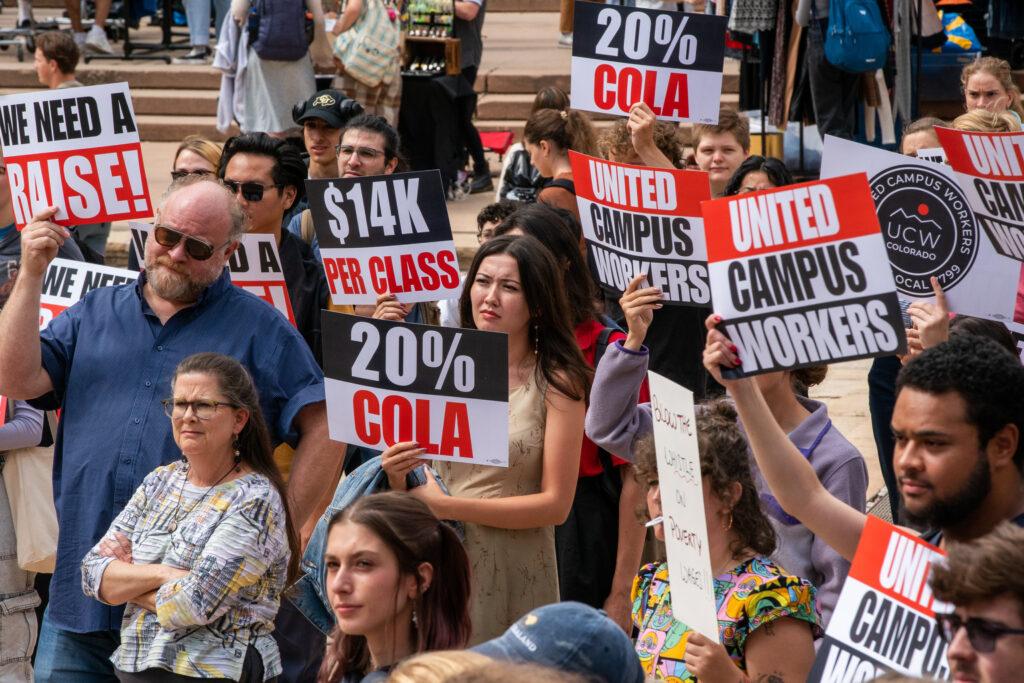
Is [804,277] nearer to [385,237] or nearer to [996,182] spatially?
[996,182]

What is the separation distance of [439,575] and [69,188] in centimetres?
257

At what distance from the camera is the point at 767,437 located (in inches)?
144

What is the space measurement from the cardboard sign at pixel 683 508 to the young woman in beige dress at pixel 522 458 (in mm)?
824

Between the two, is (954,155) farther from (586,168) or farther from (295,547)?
(295,547)

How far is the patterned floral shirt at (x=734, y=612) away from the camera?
3.64 meters

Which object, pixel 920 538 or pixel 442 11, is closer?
pixel 920 538

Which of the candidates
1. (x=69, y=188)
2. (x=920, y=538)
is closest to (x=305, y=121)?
(x=69, y=188)


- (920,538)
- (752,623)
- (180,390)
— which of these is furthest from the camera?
(180,390)

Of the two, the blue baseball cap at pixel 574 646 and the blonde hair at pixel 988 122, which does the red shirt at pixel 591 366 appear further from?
the blue baseball cap at pixel 574 646

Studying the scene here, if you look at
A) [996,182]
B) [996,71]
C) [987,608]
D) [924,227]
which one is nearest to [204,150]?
[924,227]

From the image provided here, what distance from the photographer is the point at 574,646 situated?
284 cm

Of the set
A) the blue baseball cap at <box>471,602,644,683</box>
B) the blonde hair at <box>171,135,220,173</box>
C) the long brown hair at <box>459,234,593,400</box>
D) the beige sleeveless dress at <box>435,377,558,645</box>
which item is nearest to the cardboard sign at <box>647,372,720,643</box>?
the blue baseball cap at <box>471,602,644,683</box>

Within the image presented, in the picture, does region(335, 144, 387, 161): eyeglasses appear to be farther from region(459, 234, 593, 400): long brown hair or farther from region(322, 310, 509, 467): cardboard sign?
region(322, 310, 509, 467): cardboard sign

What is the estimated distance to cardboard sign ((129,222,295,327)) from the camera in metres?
5.81
